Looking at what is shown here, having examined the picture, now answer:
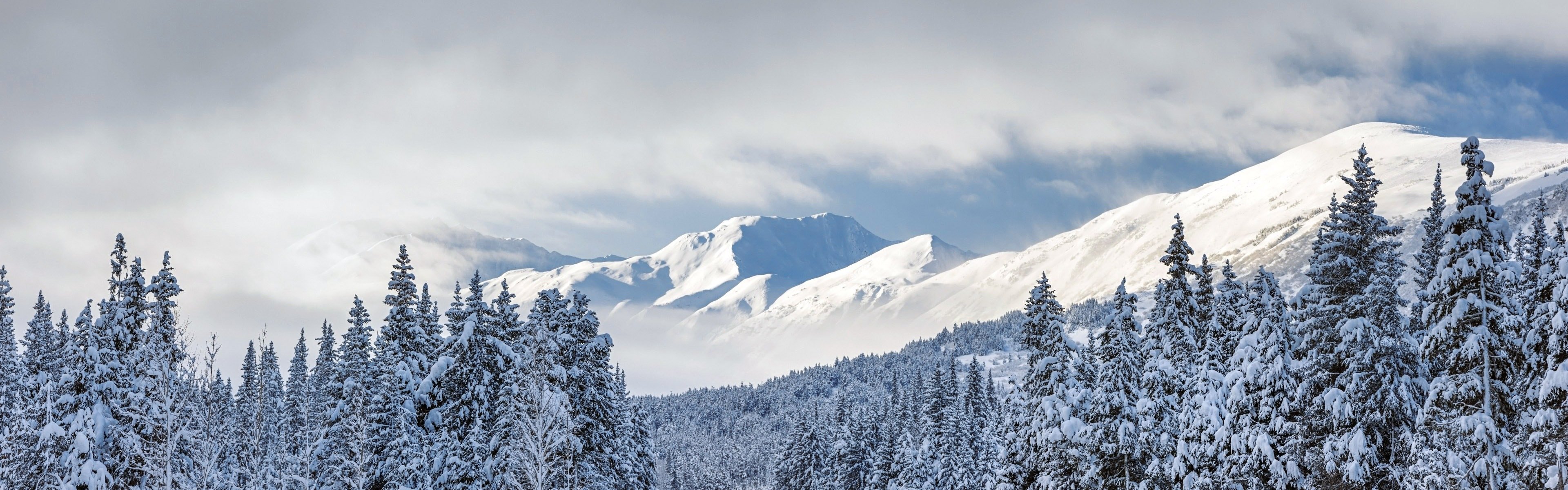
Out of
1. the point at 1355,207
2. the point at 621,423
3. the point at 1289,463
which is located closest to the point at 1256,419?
the point at 1289,463

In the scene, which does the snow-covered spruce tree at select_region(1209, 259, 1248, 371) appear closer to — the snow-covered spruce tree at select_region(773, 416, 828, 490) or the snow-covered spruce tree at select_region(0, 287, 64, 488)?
the snow-covered spruce tree at select_region(0, 287, 64, 488)

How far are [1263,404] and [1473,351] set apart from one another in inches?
248

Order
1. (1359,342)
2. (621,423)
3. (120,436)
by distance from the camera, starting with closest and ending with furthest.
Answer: (1359,342), (120,436), (621,423)

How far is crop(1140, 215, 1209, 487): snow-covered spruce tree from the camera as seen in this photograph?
31422mm

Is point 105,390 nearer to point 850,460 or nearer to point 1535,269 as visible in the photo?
point 1535,269

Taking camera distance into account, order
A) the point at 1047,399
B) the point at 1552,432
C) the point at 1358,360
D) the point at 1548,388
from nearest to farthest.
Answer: the point at 1548,388 → the point at 1552,432 → the point at 1358,360 → the point at 1047,399

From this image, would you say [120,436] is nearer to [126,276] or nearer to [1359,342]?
[126,276]

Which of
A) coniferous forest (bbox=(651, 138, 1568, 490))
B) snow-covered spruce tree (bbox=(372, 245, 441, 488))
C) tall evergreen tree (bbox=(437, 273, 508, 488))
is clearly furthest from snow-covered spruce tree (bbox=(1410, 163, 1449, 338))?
snow-covered spruce tree (bbox=(372, 245, 441, 488))

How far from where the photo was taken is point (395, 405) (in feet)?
119

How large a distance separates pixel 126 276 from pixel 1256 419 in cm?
3919

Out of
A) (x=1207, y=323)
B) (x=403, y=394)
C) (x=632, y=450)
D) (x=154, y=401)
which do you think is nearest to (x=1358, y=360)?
(x=1207, y=323)

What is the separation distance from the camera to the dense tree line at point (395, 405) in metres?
32.7

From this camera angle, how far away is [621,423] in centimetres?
4403

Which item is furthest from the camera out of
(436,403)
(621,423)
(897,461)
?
(897,461)
